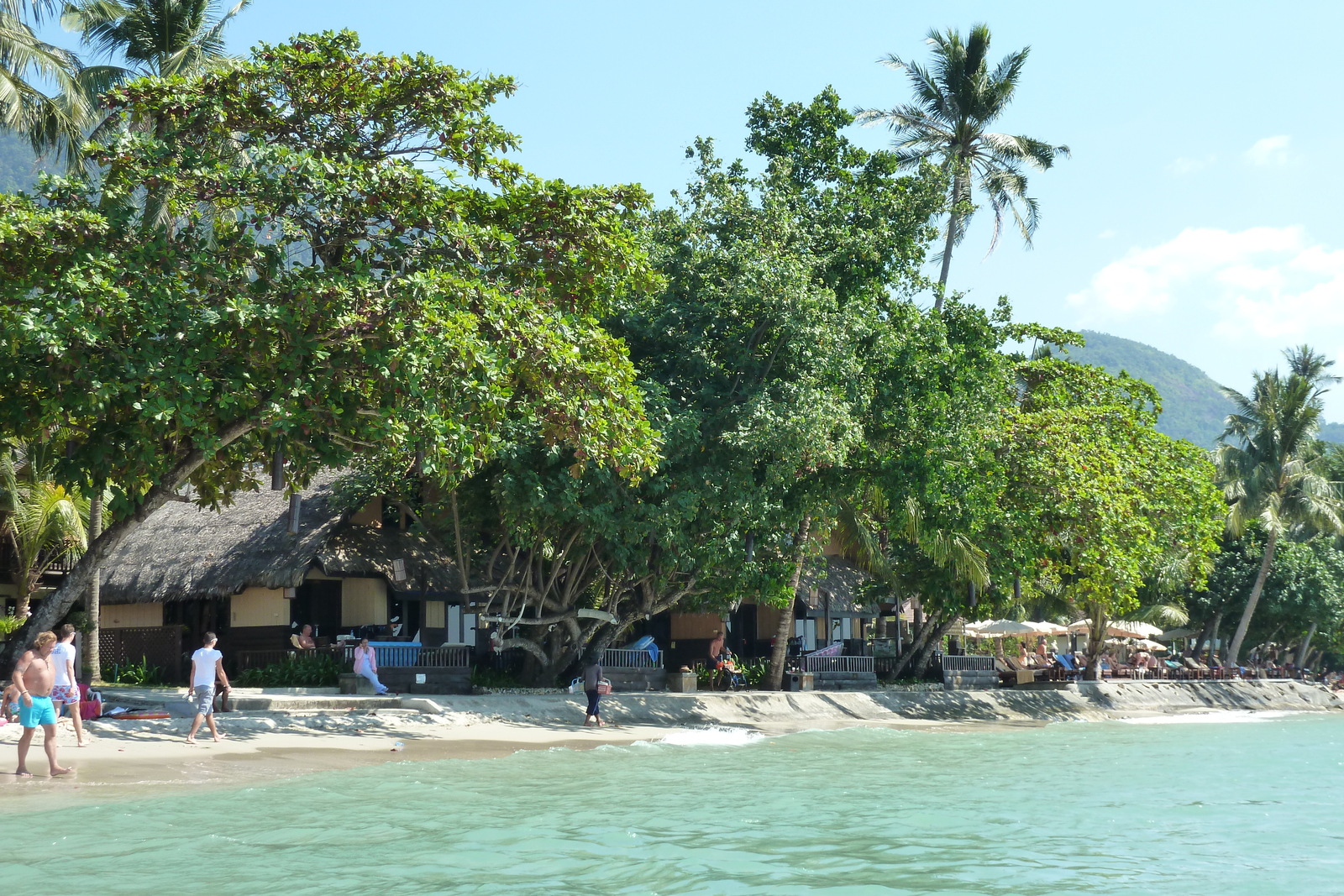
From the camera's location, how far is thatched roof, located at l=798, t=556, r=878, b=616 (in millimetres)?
28547

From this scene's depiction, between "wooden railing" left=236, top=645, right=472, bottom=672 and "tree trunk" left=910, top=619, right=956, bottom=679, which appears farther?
"tree trunk" left=910, top=619, right=956, bottom=679

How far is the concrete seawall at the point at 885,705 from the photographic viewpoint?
19875 mm

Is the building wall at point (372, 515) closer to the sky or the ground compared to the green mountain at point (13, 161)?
closer to the ground

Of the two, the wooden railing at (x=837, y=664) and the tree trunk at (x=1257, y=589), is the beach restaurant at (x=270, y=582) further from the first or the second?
the tree trunk at (x=1257, y=589)

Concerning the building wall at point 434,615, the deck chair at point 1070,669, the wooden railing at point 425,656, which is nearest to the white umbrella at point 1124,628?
the deck chair at point 1070,669

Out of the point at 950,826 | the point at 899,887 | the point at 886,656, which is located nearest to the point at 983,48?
the point at 886,656

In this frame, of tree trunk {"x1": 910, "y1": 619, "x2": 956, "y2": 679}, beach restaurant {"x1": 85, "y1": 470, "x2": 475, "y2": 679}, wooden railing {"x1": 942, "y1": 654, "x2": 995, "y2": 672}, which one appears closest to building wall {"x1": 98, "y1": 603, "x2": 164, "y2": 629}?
beach restaurant {"x1": 85, "y1": 470, "x2": 475, "y2": 679}

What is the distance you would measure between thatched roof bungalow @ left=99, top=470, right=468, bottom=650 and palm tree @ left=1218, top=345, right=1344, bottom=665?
2753 cm

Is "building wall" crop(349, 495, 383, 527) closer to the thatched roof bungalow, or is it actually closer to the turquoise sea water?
the thatched roof bungalow

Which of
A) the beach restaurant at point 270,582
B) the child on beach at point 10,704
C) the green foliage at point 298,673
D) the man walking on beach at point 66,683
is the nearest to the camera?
the child on beach at point 10,704

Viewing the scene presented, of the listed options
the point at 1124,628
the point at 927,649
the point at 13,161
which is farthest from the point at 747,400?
the point at 13,161

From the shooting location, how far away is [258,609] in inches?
868

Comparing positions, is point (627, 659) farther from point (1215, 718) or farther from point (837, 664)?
point (1215, 718)

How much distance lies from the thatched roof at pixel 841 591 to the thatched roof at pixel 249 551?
1000cm
